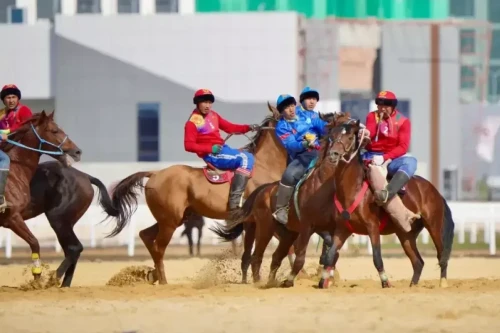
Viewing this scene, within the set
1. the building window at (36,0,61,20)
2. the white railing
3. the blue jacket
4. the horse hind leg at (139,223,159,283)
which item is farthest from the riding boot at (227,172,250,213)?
the building window at (36,0,61,20)

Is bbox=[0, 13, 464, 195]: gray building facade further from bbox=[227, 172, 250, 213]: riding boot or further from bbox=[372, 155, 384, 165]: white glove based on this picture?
bbox=[372, 155, 384, 165]: white glove

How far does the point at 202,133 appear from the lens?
17.4 metres

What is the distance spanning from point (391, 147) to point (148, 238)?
4.02 meters

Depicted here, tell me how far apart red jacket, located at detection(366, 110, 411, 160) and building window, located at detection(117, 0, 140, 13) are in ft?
88.9

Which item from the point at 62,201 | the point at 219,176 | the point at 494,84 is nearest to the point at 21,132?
the point at 62,201

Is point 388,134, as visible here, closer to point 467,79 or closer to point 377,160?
point 377,160

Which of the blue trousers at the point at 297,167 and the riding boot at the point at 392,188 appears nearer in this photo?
the riding boot at the point at 392,188

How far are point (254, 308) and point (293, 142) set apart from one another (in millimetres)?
3902

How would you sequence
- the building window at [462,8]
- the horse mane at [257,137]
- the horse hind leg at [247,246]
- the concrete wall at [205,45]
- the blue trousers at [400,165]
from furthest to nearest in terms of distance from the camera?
the building window at [462,8]
the concrete wall at [205,45]
the horse mane at [257,137]
the horse hind leg at [247,246]
the blue trousers at [400,165]

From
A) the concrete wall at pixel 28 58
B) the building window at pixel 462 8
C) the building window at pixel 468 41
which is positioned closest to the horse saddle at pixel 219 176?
the concrete wall at pixel 28 58

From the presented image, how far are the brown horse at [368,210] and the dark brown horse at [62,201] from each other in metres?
3.95

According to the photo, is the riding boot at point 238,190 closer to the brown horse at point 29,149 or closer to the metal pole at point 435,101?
the brown horse at point 29,149

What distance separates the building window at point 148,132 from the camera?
1544 inches

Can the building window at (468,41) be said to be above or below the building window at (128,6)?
below
